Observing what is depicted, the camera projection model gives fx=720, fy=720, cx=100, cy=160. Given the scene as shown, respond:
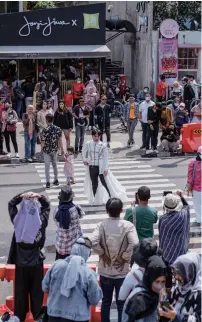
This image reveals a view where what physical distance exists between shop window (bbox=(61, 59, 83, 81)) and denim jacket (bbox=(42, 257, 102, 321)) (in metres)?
22.3

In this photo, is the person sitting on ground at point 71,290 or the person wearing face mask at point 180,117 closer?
the person sitting on ground at point 71,290

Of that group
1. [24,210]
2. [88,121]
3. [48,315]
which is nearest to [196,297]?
[48,315]

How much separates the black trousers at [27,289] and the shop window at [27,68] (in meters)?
20.7

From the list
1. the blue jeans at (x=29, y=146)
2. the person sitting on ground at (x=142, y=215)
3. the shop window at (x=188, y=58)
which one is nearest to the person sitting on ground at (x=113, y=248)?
the person sitting on ground at (x=142, y=215)

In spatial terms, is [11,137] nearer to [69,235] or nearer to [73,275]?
[69,235]

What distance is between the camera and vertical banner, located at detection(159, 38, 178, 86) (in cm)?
2905

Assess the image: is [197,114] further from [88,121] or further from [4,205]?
[4,205]

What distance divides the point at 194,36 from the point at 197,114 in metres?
9.93

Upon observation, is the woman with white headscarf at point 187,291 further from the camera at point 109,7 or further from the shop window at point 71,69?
the camera at point 109,7

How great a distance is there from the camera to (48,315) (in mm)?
7168

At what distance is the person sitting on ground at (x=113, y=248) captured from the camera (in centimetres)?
820

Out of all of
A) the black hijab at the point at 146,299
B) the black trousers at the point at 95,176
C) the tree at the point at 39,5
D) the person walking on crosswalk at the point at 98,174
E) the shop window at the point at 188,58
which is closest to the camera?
the black hijab at the point at 146,299

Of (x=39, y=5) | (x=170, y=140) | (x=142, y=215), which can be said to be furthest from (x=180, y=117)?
(x=39, y=5)

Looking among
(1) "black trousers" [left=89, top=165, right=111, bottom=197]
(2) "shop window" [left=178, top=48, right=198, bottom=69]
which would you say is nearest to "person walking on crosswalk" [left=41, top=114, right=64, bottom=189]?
(1) "black trousers" [left=89, top=165, right=111, bottom=197]
